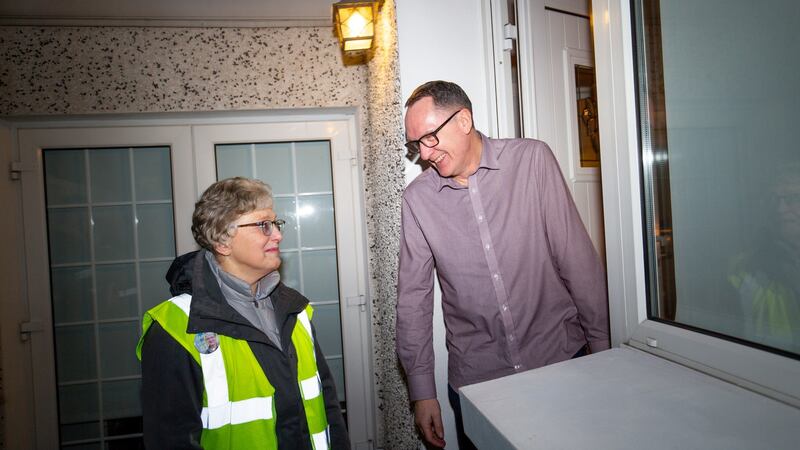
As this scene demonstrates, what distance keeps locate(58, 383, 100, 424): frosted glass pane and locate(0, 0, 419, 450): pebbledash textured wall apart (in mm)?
1760

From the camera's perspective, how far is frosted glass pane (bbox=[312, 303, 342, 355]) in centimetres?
283

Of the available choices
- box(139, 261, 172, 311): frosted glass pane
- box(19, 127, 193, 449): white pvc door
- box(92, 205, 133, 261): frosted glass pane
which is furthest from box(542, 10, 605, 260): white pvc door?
box(92, 205, 133, 261): frosted glass pane

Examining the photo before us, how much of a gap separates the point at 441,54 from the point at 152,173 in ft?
6.85

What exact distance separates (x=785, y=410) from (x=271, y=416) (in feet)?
3.98

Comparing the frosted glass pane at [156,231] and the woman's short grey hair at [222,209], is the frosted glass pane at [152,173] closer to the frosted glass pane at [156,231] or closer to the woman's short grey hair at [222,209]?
the frosted glass pane at [156,231]

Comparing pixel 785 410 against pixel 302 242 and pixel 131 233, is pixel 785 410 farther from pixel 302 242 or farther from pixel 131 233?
pixel 131 233

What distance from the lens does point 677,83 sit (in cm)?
75

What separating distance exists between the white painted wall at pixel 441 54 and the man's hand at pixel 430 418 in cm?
29

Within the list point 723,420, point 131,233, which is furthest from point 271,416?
point 131,233

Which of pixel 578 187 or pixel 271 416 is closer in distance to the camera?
pixel 271 416

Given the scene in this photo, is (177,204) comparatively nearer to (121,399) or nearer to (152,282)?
(152,282)

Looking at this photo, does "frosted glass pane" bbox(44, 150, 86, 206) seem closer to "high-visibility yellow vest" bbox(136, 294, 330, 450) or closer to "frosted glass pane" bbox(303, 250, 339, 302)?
"frosted glass pane" bbox(303, 250, 339, 302)

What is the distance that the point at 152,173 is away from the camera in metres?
2.64

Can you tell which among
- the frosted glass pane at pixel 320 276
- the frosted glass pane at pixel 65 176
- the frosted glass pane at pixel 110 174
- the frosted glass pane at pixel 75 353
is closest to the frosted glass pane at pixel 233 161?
the frosted glass pane at pixel 110 174
